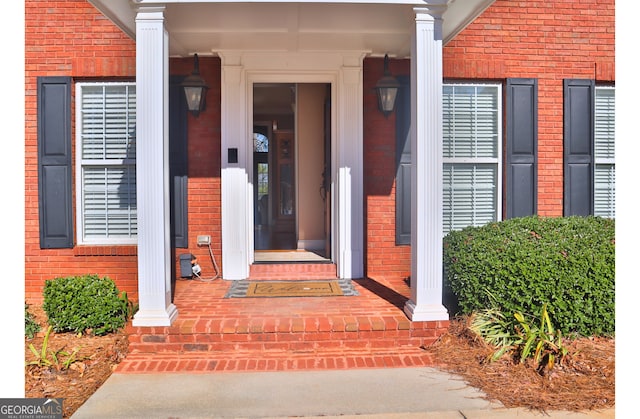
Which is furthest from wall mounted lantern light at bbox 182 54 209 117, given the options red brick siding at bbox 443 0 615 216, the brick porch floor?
red brick siding at bbox 443 0 615 216

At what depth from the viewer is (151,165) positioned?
13.1 ft

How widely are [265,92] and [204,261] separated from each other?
420 centimetres

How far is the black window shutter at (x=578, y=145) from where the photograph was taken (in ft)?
18.9

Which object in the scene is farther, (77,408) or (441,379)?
(441,379)

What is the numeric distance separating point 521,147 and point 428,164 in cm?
223

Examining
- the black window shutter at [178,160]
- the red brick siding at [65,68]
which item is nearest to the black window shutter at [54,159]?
the red brick siding at [65,68]

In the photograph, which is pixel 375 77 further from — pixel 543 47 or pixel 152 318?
pixel 152 318

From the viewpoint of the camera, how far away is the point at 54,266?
5586mm

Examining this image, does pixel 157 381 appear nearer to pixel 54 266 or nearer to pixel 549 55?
A: pixel 54 266

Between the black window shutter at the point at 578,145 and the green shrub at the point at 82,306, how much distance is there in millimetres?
5149

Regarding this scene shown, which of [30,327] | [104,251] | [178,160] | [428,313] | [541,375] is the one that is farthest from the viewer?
[178,160]

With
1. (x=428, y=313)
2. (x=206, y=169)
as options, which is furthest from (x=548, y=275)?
(x=206, y=169)

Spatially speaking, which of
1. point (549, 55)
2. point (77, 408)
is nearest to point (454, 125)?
point (549, 55)

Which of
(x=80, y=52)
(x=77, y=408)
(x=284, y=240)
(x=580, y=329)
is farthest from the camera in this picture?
(x=284, y=240)
